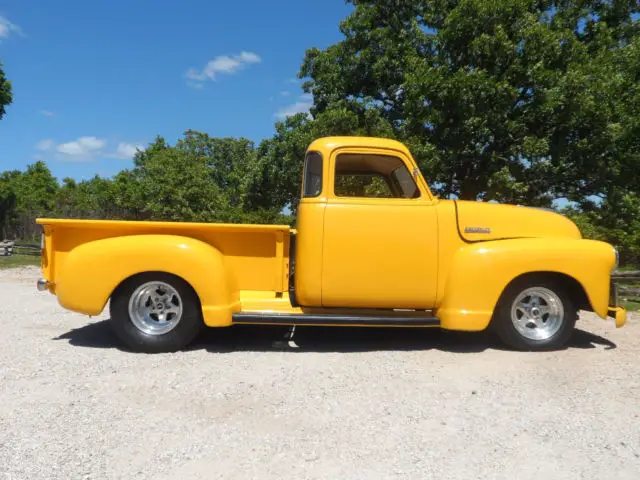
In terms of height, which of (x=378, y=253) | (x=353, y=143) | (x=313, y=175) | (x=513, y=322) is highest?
(x=353, y=143)

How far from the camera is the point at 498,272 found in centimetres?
455

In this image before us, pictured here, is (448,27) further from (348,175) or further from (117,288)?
(117,288)

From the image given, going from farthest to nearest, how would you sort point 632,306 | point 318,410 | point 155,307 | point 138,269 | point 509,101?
1. point 509,101
2. point 632,306
3. point 155,307
4. point 138,269
5. point 318,410

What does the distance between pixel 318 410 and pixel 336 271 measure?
62.2 inches

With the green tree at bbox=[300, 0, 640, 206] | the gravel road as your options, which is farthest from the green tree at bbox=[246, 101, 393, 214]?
the gravel road

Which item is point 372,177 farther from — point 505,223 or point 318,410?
point 318,410

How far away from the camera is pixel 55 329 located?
5617 mm

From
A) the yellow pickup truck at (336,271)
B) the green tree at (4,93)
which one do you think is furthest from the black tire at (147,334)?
the green tree at (4,93)

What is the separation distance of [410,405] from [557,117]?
35.1ft

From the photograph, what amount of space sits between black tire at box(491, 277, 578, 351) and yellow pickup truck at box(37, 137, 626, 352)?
1cm

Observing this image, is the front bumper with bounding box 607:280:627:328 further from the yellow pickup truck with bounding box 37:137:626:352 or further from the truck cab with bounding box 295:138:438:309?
the truck cab with bounding box 295:138:438:309

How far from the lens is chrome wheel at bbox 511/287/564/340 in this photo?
477 cm

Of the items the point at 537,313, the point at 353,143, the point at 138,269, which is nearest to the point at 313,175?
the point at 353,143

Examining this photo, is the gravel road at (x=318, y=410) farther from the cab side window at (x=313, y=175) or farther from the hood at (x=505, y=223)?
the cab side window at (x=313, y=175)
